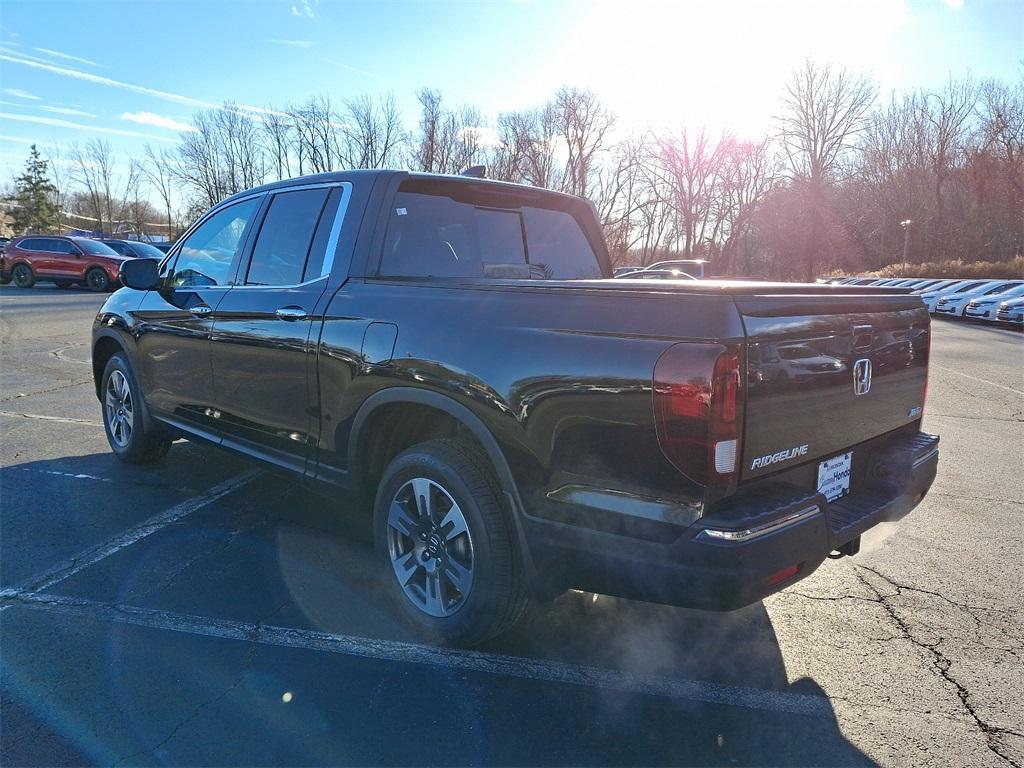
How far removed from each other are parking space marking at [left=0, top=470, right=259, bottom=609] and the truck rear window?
2.18m

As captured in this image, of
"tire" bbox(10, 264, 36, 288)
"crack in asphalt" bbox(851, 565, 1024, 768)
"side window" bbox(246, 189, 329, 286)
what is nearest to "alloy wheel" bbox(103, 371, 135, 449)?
"side window" bbox(246, 189, 329, 286)

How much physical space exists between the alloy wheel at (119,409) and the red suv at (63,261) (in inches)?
854

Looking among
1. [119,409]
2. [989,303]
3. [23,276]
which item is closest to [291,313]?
[119,409]

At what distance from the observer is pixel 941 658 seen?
292 centimetres

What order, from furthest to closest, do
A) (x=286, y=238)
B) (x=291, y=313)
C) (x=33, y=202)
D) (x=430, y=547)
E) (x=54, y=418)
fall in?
(x=33, y=202) < (x=54, y=418) < (x=286, y=238) < (x=291, y=313) < (x=430, y=547)

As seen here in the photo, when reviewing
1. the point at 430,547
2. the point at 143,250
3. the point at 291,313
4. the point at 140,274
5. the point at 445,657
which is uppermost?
the point at 143,250

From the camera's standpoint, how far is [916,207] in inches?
2507

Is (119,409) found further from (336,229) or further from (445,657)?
(445,657)

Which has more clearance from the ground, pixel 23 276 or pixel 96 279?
pixel 23 276

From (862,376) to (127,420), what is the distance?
4986 millimetres

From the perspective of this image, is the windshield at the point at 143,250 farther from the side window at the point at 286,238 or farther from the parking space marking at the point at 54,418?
the side window at the point at 286,238

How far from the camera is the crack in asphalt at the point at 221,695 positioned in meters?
2.28

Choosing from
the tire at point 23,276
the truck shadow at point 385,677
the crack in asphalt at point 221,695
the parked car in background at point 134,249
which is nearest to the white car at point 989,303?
the truck shadow at point 385,677

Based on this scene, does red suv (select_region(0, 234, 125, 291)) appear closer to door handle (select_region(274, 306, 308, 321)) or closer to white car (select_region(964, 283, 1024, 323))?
door handle (select_region(274, 306, 308, 321))
